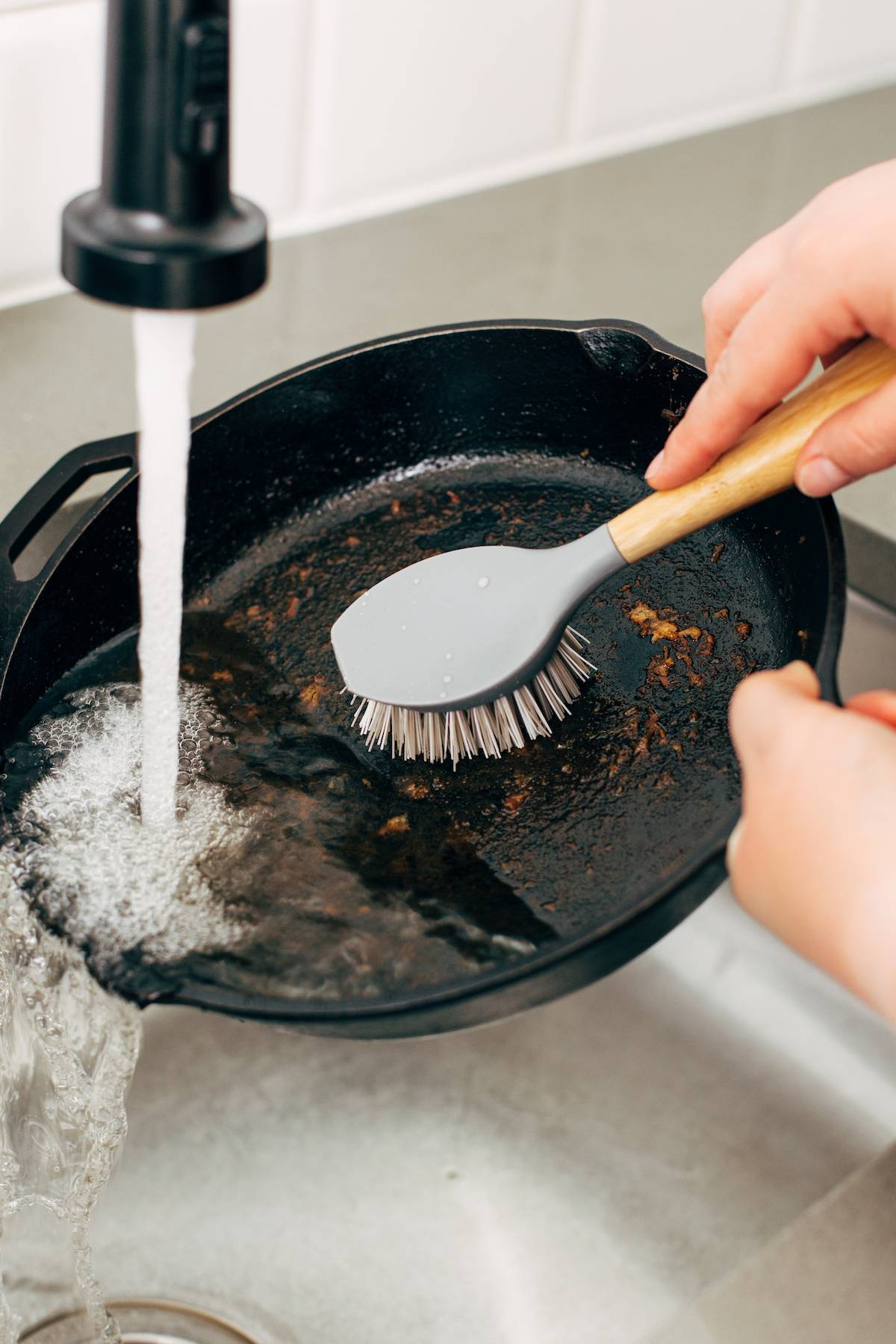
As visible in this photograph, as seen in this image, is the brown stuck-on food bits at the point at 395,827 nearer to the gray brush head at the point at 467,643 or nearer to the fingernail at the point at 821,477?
the gray brush head at the point at 467,643

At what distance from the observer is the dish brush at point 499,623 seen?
464mm

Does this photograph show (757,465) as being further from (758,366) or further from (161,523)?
(161,523)

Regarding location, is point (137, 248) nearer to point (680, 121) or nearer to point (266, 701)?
point (266, 701)

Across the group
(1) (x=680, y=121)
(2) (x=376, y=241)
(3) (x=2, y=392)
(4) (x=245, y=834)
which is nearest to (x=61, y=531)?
(3) (x=2, y=392)

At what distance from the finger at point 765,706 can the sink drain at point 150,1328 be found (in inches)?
17.2

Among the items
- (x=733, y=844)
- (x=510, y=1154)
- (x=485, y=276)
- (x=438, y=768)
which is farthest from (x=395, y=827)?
(x=485, y=276)

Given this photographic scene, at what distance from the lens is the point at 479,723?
500 mm

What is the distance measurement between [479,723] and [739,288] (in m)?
0.19

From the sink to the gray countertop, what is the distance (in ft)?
0.85

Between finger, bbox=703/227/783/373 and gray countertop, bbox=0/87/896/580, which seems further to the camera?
gray countertop, bbox=0/87/896/580

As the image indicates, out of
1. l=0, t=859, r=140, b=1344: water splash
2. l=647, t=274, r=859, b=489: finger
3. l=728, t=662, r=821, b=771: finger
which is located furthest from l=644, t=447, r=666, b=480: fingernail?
l=0, t=859, r=140, b=1344: water splash

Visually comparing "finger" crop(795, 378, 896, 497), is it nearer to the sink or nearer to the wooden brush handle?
the wooden brush handle

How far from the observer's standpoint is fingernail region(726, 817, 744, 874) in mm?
369

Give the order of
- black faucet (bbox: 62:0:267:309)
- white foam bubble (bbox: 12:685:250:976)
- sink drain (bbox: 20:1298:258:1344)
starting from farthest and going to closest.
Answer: sink drain (bbox: 20:1298:258:1344) → white foam bubble (bbox: 12:685:250:976) → black faucet (bbox: 62:0:267:309)
